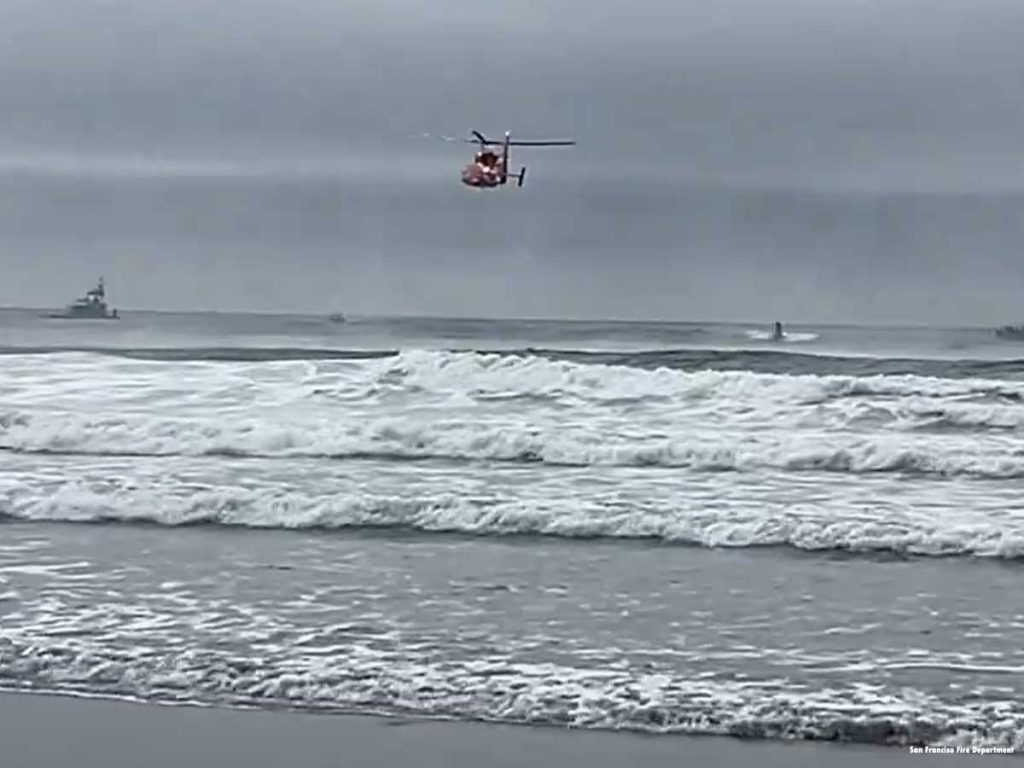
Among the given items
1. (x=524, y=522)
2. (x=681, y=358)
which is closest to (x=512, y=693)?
(x=524, y=522)

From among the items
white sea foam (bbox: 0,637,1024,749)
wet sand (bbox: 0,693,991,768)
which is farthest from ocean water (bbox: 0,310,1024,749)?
wet sand (bbox: 0,693,991,768)

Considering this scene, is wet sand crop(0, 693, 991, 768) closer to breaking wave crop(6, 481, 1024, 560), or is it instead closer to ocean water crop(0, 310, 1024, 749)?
ocean water crop(0, 310, 1024, 749)

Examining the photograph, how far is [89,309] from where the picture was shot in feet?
61.6

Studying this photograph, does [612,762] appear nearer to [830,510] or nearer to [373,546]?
[373,546]

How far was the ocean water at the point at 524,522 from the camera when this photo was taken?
246 inches

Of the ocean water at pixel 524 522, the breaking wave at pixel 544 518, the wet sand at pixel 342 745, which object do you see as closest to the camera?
the wet sand at pixel 342 745

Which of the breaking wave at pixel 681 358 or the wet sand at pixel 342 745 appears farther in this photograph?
the breaking wave at pixel 681 358

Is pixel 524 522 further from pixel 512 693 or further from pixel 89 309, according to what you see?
pixel 89 309

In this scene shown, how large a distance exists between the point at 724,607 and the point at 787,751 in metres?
2.32

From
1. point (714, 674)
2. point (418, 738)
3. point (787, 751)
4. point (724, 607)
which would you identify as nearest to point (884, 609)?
point (724, 607)

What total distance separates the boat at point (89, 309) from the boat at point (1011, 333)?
9871 mm

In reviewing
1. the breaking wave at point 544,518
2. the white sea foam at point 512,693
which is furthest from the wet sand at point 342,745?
the breaking wave at point 544,518

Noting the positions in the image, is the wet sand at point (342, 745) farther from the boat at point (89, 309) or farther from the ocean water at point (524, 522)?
the boat at point (89, 309)

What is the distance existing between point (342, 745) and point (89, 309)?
46.5ft
